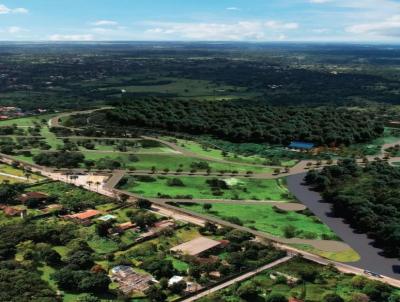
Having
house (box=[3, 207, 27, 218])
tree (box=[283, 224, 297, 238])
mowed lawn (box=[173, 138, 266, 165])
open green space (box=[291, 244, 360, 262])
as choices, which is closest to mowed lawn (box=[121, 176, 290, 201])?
mowed lawn (box=[173, 138, 266, 165])

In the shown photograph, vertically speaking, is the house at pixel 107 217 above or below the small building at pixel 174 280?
above

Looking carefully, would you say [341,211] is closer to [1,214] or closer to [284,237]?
[284,237]

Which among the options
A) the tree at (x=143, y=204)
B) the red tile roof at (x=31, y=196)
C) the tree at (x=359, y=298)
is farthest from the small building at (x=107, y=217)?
the tree at (x=359, y=298)

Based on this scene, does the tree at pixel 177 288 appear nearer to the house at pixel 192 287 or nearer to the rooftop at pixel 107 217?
the house at pixel 192 287

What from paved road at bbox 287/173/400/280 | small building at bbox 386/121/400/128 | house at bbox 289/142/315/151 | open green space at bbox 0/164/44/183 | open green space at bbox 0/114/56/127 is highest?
open green space at bbox 0/114/56/127

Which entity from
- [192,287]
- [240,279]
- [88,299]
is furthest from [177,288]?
[88,299]

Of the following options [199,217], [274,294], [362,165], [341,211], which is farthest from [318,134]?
[274,294]

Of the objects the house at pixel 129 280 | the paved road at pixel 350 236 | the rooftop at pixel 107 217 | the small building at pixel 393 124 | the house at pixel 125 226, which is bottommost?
the paved road at pixel 350 236

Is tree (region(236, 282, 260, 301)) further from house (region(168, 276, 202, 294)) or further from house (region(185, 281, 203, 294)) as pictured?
house (region(168, 276, 202, 294))
